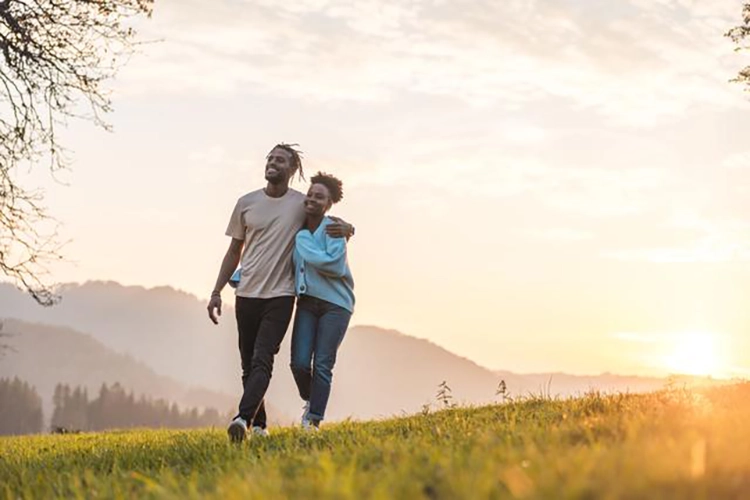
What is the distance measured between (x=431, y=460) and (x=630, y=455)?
1.03m

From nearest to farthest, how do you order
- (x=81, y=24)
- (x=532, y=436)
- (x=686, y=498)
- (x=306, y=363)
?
(x=686, y=498)
(x=532, y=436)
(x=306, y=363)
(x=81, y=24)

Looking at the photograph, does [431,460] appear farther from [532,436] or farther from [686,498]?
[686,498]

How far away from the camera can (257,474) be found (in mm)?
5113

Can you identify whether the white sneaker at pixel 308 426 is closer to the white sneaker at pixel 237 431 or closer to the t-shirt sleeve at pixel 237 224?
the white sneaker at pixel 237 431

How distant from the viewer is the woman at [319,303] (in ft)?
33.0

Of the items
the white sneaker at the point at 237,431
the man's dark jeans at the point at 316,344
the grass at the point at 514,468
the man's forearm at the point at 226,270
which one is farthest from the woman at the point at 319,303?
the grass at the point at 514,468

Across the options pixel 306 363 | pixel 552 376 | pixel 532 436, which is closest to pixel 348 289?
pixel 306 363

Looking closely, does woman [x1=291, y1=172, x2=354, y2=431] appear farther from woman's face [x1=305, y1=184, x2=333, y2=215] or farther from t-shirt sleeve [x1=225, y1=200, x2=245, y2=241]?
t-shirt sleeve [x1=225, y1=200, x2=245, y2=241]

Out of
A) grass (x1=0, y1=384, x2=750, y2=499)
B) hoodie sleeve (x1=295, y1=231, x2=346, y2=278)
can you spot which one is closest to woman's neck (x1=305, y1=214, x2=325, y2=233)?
hoodie sleeve (x1=295, y1=231, x2=346, y2=278)

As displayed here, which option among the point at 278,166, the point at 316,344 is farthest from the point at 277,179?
the point at 316,344

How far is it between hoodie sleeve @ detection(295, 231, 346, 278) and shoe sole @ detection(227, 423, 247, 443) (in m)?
1.92

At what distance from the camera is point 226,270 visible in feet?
34.7

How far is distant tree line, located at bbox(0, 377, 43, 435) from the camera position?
190625 millimetres

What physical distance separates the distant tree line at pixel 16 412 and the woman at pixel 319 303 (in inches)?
7688
